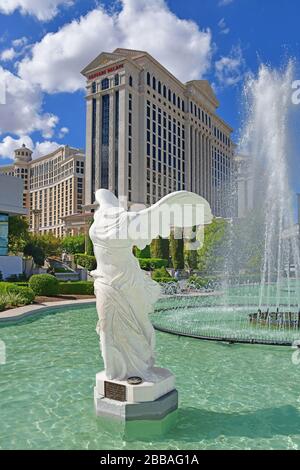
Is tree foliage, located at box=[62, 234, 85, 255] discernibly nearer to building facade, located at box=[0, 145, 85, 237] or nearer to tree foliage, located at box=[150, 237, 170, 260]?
tree foliage, located at box=[150, 237, 170, 260]

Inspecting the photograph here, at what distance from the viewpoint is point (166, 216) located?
5.20 m

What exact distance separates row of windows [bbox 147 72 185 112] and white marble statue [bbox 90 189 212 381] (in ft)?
286

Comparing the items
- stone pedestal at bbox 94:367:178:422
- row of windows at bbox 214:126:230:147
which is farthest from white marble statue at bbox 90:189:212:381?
row of windows at bbox 214:126:230:147

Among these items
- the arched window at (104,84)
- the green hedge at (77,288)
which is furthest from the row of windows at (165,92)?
the green hedge at (77,288)

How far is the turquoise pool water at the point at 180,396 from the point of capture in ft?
16.1

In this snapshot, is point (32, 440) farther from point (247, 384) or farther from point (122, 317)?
point (247, 384)

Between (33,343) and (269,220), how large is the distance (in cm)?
1098

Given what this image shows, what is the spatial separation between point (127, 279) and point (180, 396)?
2615 mm

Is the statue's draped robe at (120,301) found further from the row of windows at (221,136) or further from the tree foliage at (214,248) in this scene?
the row of windows at (221,136)

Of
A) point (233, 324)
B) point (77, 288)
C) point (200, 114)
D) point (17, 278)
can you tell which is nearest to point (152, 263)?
point (17, 278)

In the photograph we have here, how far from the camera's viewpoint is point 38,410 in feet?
19.4

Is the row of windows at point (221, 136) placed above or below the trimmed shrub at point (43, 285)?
above

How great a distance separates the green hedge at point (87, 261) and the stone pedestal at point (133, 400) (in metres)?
31.3

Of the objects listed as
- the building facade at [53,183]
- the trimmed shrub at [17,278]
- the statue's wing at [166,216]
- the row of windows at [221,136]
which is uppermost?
the row of windows at [221,136]
